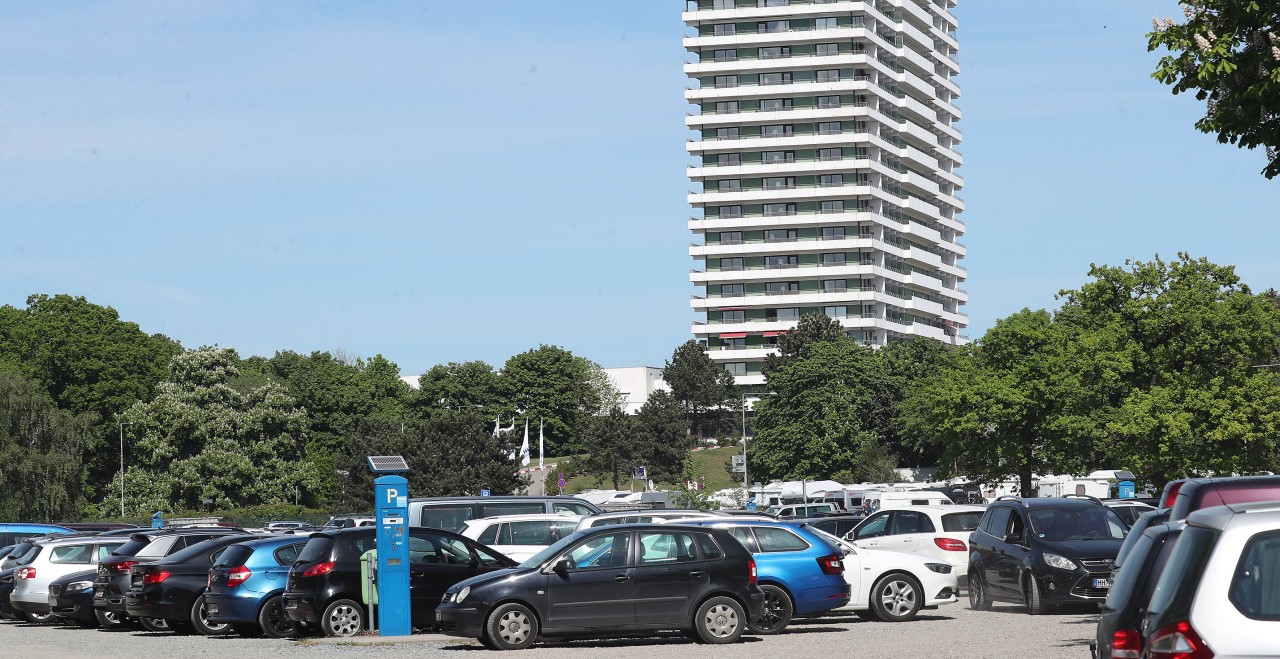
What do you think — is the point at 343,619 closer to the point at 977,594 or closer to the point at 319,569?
the point at 319,569

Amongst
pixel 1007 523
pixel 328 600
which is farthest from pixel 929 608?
pixel 328 600

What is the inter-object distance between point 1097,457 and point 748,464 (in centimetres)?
3914

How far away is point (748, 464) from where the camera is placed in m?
106

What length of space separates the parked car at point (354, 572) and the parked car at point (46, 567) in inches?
310

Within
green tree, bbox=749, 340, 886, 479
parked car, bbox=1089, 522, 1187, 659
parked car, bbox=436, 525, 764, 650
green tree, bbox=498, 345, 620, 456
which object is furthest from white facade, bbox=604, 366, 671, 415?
parked car, bbox=1089, 522, 1187, 659

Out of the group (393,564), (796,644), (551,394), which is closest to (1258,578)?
(796,644)

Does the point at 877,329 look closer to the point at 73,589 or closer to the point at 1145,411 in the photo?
the point at 1145,411

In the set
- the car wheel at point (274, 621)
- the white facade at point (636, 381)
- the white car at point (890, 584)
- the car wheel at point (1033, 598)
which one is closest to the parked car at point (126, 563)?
the car wheel at point (274, 621)

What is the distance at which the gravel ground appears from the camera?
17.0 m

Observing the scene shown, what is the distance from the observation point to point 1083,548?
70.0 feet

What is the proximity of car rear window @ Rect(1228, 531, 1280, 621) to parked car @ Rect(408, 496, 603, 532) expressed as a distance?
64.4 ft

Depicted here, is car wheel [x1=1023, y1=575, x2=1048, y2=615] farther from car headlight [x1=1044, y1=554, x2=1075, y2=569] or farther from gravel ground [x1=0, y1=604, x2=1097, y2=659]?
car headlight [x1=1044, y1=554, x2=1075, y2=569]

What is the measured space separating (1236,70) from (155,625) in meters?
18.7

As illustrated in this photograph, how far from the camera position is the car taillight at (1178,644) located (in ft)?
23.2
